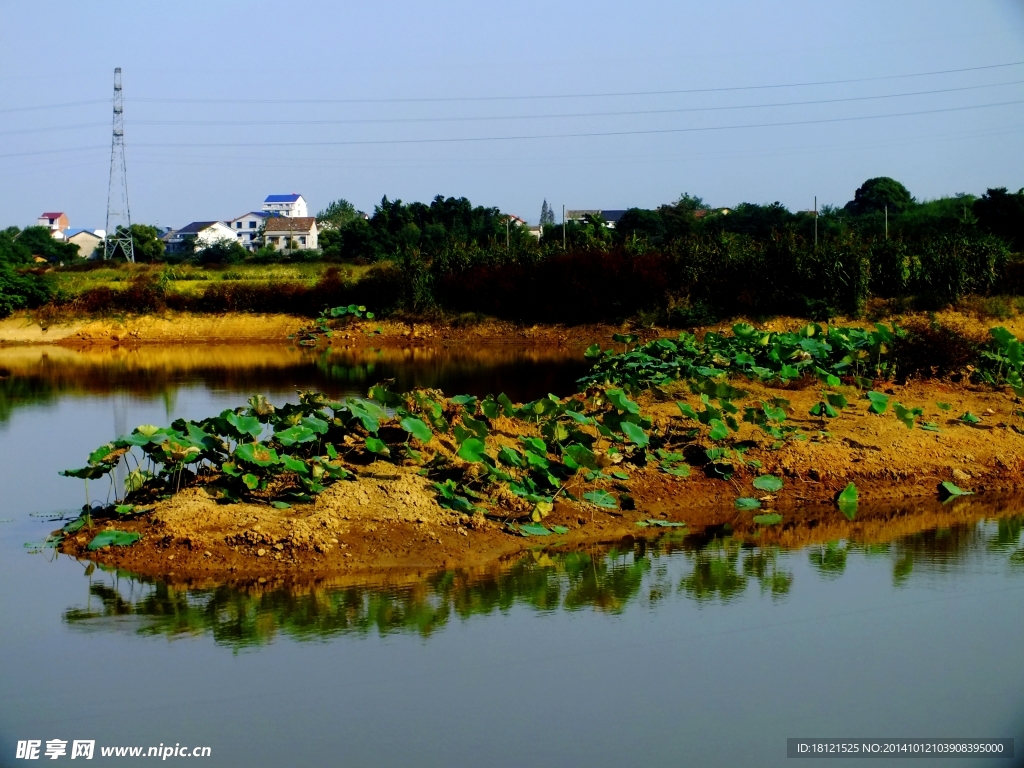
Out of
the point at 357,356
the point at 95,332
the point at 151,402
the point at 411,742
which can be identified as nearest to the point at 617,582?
the point at 411,742

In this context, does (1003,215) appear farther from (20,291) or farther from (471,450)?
(20,291)

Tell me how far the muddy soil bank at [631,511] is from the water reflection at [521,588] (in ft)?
0.68

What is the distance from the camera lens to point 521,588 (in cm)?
604

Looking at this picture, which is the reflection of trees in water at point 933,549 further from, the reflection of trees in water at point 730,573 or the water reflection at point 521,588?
the reflection of trees in water at point 730,573

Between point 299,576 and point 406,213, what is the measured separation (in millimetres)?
34228

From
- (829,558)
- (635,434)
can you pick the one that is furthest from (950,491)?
(635,434)

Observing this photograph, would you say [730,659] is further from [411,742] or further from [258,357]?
[258,357]

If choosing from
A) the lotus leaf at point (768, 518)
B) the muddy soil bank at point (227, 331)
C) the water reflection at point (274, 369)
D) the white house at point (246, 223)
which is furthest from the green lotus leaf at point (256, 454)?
the white house at point (246, 223)

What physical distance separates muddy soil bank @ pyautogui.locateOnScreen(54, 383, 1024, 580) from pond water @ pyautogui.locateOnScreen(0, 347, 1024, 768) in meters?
0.23

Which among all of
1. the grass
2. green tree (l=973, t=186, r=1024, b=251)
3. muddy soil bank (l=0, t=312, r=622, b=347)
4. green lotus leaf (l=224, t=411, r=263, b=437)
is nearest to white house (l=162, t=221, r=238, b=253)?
the grass

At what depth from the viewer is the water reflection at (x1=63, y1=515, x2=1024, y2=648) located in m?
5.49

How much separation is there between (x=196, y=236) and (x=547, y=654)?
6595 centimetres

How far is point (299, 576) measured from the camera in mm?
6148

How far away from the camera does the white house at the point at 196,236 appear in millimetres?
63781
